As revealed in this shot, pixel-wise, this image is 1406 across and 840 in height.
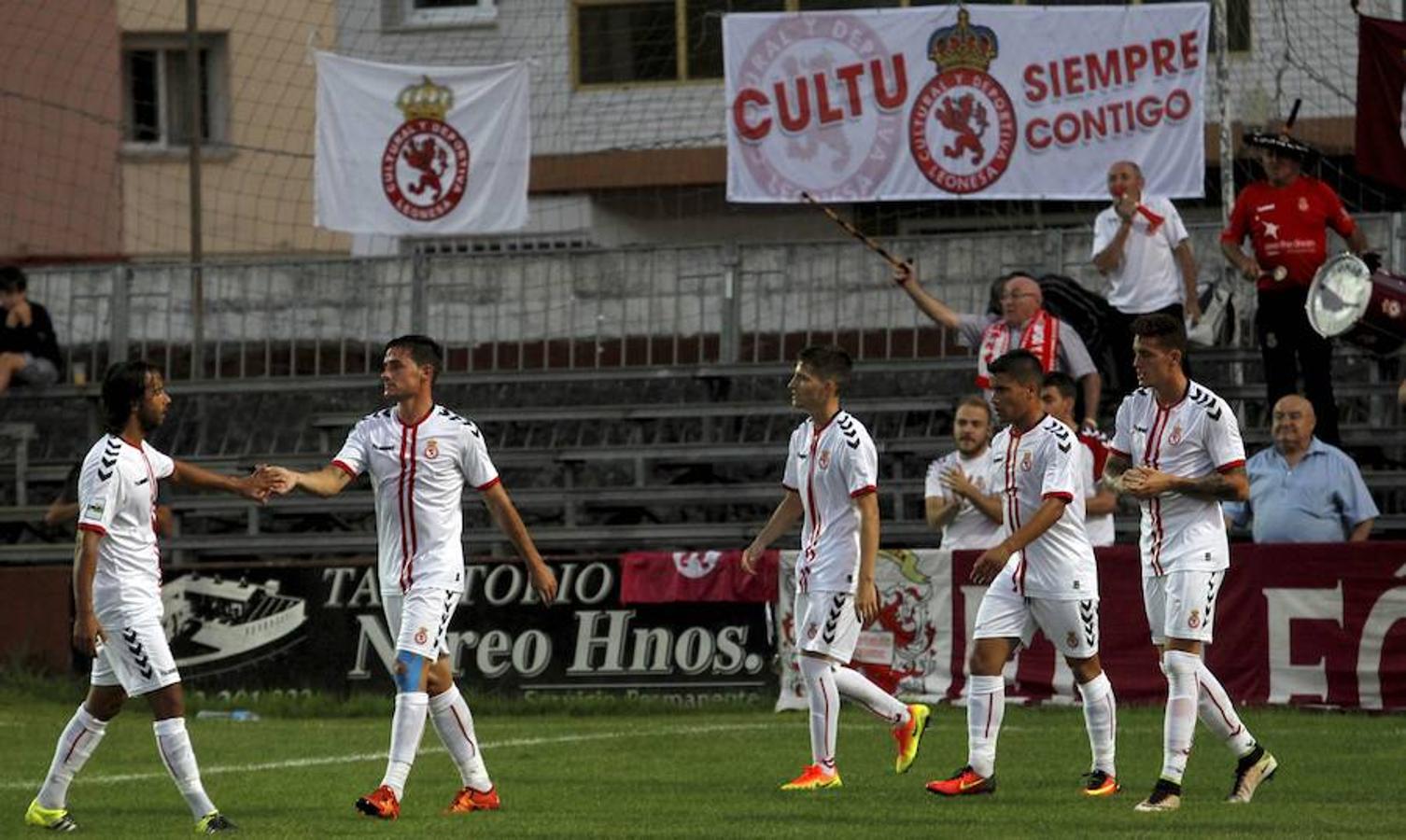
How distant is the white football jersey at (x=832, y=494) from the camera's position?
11.6m

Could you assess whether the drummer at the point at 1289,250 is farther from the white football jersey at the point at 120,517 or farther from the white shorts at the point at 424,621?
the white football jersey at the point at 120,517

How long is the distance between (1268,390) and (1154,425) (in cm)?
685

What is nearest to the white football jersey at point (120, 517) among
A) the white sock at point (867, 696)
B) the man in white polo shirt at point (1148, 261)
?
the white sock at point (867, 696)

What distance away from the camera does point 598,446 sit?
20078 millimetres

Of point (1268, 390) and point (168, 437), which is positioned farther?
point (168, 437)

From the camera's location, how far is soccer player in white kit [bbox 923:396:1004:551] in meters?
15.2

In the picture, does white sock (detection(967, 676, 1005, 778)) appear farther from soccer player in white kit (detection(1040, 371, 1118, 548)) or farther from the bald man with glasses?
the bald man with glasses

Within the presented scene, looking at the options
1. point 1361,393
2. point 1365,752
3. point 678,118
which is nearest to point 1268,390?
point 1361,393

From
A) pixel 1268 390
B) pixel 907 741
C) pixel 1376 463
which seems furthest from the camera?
pixel 1376 463

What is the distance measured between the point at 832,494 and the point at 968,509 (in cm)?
465

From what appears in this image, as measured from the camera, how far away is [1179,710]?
10.6 metres

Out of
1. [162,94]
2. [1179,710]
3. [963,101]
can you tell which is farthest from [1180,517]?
[162,94]

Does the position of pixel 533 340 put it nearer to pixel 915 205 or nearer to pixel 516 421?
pixel 516 421

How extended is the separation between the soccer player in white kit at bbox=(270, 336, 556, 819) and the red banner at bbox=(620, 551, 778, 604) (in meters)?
6.31
